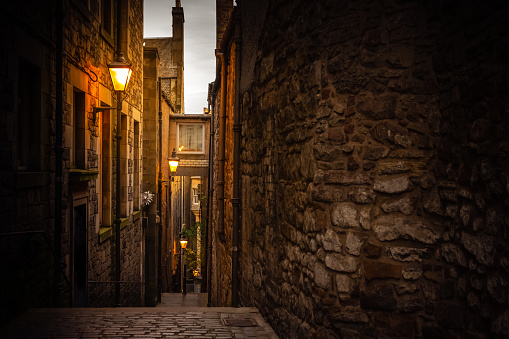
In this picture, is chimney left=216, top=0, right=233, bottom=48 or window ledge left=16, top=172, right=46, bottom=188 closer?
window ledge left=16, top=172, right=46, bottom=188

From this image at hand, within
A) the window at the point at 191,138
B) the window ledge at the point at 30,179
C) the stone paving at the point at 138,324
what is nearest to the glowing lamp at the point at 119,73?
the window ledge at the point at 30,179

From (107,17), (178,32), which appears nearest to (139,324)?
(107,17)

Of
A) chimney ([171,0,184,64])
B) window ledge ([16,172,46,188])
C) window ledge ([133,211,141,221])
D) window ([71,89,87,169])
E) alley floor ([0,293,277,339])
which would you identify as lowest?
alley floor ([0,293,277,339])

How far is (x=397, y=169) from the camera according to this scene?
125 inches

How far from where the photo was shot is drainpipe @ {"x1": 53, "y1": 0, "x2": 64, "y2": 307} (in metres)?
5.64

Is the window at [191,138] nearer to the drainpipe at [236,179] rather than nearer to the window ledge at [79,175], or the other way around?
the window ledge at [79,175]

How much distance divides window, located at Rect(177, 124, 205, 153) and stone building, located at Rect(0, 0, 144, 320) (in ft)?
29.6

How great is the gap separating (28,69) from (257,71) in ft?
9.58

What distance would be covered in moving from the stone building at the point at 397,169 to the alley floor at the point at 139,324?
72 cm

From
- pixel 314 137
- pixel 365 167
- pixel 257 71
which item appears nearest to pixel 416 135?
pixel 365 167

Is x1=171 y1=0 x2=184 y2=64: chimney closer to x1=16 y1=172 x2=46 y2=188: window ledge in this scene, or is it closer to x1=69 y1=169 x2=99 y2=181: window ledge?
x1=69 y1=169 x2=99 y2=181: window ledge

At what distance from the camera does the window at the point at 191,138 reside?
19.2 m

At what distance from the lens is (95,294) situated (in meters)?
7.82

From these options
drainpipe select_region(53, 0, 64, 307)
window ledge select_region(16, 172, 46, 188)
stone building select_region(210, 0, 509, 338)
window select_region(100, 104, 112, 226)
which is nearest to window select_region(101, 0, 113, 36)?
window select_region(100, 104, 112, 226)
